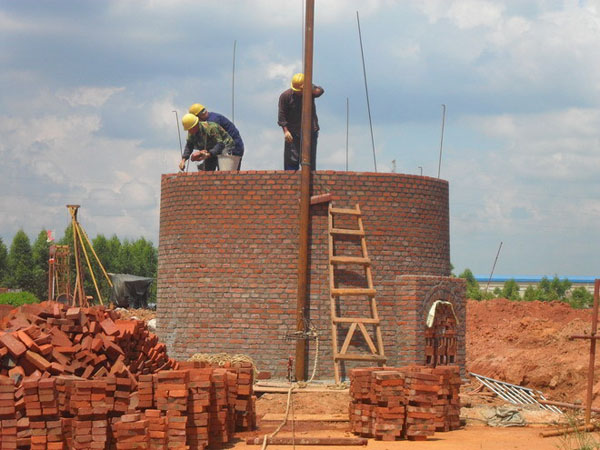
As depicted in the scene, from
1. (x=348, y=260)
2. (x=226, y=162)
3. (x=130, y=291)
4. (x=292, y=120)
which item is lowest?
(x=130, y=291)

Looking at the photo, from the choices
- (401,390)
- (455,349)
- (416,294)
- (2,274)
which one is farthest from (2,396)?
(2,274)

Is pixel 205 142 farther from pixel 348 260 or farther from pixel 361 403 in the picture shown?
pixel 361 403

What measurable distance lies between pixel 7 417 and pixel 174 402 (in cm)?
177

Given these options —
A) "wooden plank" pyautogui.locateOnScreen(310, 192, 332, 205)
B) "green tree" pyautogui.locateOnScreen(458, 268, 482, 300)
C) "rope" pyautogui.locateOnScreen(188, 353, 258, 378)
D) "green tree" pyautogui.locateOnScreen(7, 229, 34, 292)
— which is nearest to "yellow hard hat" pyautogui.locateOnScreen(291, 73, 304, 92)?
"wooden plank" pyautogui.locateOnScreen(310, 192, 332, 205)

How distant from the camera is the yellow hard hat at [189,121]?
596 inches

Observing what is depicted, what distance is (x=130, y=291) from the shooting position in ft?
112

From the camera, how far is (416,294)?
1373 cm

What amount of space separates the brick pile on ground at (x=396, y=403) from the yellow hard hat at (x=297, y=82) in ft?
18.5

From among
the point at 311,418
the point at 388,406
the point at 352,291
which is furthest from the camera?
the point at 352,291

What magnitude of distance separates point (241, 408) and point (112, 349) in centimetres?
179

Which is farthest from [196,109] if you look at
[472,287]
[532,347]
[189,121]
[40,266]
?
[472,287]

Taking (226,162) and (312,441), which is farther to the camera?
(226,162)

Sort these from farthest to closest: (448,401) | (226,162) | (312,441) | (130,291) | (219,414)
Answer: (130,291) < (226,162) < (448,401) < (219,414) < (312,441)

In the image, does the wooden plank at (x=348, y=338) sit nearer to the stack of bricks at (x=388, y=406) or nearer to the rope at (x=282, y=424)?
the rope at (x=282, y=424)
